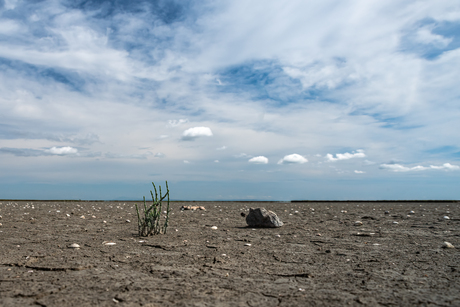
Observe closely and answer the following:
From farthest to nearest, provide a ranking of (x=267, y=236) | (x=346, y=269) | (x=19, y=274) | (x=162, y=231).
Result: (x=162, y=231) → (x=267, y=236) → (x=346, y=269) → (x=19, y=274)

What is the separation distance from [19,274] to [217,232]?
13.5ft

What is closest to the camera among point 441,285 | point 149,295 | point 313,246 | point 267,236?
point 149,295

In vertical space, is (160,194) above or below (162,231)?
above

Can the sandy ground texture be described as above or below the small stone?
below

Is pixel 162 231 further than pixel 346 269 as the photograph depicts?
Yes

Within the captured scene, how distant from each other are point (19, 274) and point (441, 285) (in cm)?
476

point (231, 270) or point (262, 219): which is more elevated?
point (262, 219)

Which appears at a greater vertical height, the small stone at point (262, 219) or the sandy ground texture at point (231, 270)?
the small stone at point (262, 219)

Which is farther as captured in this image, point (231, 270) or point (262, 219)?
point (262, 219)

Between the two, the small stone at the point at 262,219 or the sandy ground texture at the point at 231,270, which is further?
the small stone at the point at 262,219

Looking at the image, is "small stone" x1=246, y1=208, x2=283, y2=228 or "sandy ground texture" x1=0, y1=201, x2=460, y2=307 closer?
"sandy ground texture" x1=0, y1=201, x2=460, y2=307

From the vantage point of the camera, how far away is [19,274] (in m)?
3.80

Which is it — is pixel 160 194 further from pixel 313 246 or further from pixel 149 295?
pixel 149 295

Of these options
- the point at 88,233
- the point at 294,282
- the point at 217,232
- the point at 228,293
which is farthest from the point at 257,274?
the point at 88,233
